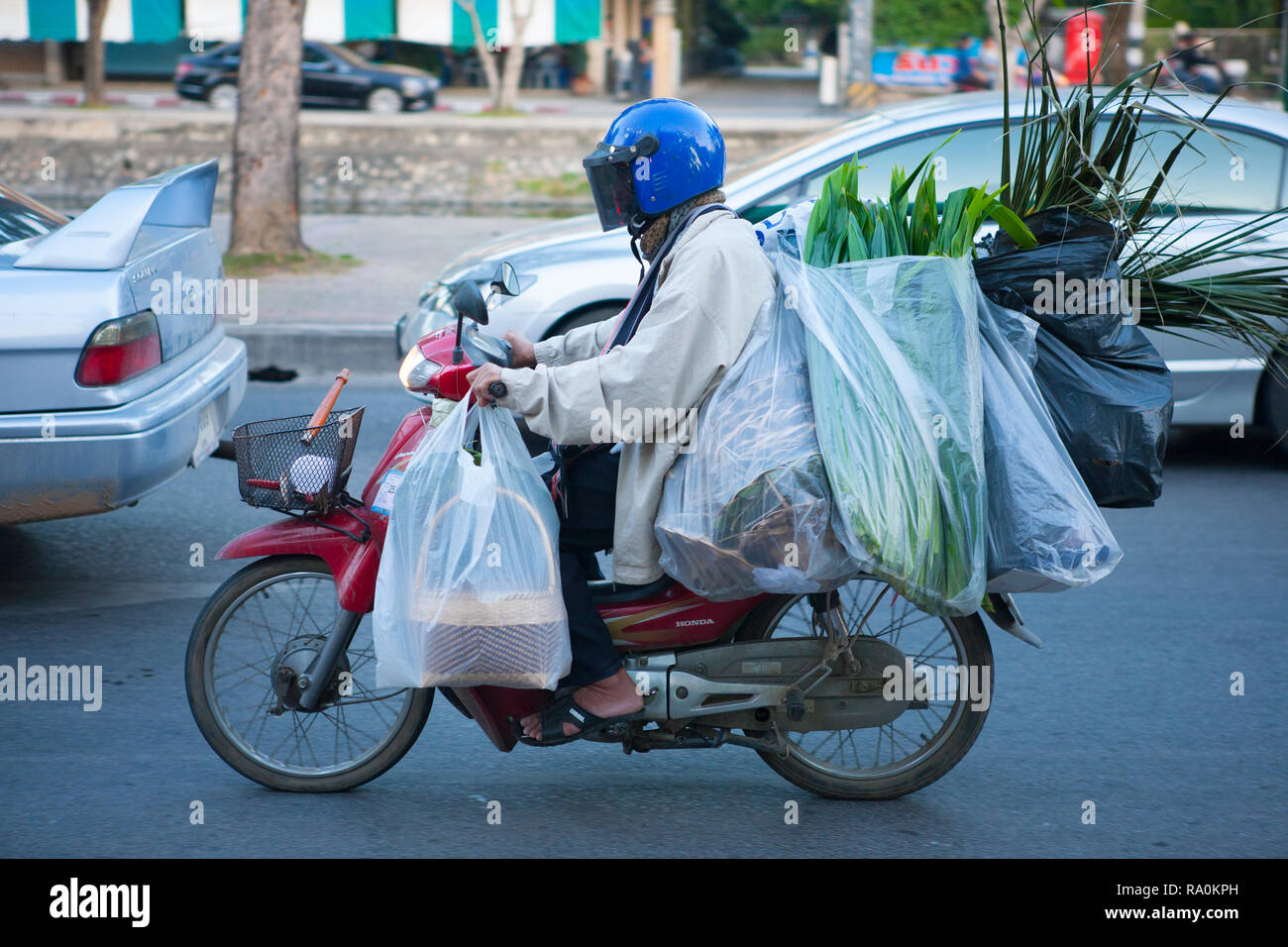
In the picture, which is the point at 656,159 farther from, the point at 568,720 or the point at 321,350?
the point at 321,350

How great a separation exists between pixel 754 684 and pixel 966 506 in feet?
2.28

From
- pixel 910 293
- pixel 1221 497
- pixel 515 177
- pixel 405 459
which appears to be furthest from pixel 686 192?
pixel 515 177

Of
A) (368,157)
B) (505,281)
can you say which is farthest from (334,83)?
(505,281)

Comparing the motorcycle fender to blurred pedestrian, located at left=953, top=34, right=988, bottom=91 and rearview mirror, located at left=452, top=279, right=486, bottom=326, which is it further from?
blurred pedestrian, located at left=953, top=34, right=988, bottom=91

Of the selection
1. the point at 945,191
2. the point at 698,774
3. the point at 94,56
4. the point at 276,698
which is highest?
the point at 94,56

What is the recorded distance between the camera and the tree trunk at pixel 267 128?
34.9 ft

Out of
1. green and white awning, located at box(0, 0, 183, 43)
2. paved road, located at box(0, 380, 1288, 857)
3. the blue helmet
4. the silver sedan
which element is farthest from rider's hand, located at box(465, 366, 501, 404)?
green and white awning, located at box(0, 0, 183, 43)

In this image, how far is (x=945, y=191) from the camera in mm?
6105

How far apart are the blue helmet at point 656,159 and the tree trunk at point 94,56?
80.8 ft

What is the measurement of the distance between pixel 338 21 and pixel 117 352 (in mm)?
31864

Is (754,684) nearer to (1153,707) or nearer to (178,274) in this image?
(1153,707)

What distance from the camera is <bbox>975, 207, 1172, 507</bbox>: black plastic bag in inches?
116

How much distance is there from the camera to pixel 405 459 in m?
3.07

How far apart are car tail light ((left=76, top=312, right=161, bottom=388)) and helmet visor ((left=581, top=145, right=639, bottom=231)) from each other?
1925mm
